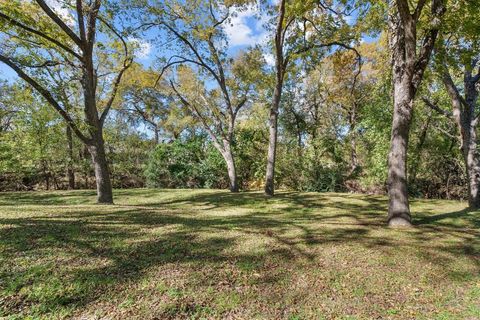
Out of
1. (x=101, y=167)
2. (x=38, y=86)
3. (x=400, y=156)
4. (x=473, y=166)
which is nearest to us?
(x=400, y=156)

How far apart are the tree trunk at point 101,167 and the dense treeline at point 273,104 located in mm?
40

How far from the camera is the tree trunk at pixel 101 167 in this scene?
7.88 meters

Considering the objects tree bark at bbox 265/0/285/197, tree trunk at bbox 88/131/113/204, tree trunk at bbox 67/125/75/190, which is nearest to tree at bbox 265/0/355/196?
tree bark at bbox 265/0/285/197

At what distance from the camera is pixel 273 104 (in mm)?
9797

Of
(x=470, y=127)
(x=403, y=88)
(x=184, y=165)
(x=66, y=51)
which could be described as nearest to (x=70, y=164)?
(x=184, y=165)

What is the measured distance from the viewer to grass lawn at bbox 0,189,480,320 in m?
2.68

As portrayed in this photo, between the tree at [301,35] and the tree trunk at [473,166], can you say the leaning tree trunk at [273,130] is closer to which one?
the tree at [301,35]

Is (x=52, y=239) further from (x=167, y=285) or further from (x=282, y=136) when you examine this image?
(x=282, y=136)

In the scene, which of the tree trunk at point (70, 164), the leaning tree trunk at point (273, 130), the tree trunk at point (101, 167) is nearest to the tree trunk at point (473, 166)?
the leaning tree trunk at point (273, 130)

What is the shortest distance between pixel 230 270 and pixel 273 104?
7.32 metres

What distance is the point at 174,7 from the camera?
1092cm

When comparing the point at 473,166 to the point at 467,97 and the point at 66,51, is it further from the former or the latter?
the point at 66,51

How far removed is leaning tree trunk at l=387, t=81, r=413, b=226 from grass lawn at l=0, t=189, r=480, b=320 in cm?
39

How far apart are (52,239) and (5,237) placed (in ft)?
2.12
